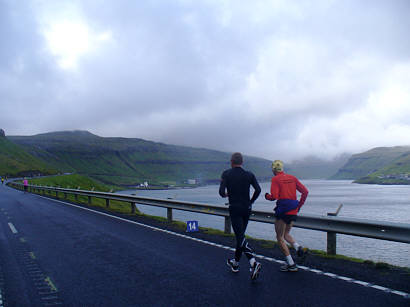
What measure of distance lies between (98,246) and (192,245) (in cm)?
233

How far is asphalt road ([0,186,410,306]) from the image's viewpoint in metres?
5.12

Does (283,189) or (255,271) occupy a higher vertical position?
(283,189)

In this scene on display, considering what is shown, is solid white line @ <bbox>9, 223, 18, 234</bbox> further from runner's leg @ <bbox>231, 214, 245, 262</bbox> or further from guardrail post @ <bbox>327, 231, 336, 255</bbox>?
guardrail post @ <bbox>327, 231, 336, 255</bbox>

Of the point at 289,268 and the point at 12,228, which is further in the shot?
the point at 12,228

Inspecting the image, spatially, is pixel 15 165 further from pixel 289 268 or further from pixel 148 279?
pixel 289 268

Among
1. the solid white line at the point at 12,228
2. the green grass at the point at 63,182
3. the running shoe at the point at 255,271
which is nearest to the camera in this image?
the running shoe at the point at 255,271

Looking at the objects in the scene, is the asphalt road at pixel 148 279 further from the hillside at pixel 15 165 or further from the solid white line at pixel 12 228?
the hillside at pixel 15 165

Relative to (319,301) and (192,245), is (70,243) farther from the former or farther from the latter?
(319,301)

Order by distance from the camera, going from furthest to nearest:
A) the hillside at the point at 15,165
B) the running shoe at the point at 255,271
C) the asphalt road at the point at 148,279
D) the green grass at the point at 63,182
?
the hillside at the point at 15,165
the green grass at the point at 63,182
the running shoe at the point at 255,271
the asphalt road at the point at 148,279

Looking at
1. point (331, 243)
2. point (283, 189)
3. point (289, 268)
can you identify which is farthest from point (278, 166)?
point (331, 243)

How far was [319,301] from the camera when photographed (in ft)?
16.5

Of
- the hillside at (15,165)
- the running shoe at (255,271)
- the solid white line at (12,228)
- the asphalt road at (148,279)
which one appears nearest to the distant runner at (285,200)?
the asphalt road at (148,279)

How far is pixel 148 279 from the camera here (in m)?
6.22

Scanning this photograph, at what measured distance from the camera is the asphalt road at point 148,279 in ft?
16.8
